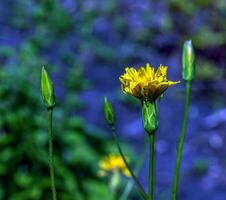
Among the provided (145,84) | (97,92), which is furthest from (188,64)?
(97,92)

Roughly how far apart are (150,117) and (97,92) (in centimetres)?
290

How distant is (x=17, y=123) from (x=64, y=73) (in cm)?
102

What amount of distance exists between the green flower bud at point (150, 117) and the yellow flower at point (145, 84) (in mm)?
12

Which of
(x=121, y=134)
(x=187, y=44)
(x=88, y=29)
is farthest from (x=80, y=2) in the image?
(x=187, y=44)

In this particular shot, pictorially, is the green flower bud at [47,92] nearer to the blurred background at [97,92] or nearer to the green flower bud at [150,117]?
the green flower bud at [150,117]

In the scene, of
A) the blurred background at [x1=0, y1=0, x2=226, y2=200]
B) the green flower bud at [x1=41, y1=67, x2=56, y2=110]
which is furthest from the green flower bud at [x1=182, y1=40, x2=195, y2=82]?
the blurred background at [x1=0, y1=0, x2=226, y2=200]

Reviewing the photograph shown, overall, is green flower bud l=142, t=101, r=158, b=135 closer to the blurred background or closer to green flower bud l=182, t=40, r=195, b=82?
green flower bud l=182, t=40, r=195, b=82

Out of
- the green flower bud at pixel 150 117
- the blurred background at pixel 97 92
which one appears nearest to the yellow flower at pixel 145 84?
the green flower bud at pixel 150 117

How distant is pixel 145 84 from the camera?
2.81 ft

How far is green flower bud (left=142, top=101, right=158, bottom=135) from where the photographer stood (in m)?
0.84

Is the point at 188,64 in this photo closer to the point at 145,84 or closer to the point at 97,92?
the point at 145,84

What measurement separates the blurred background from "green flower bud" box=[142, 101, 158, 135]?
169cm

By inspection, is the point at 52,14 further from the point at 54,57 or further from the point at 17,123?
the point at 17,123

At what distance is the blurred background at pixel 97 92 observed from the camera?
2602mm
